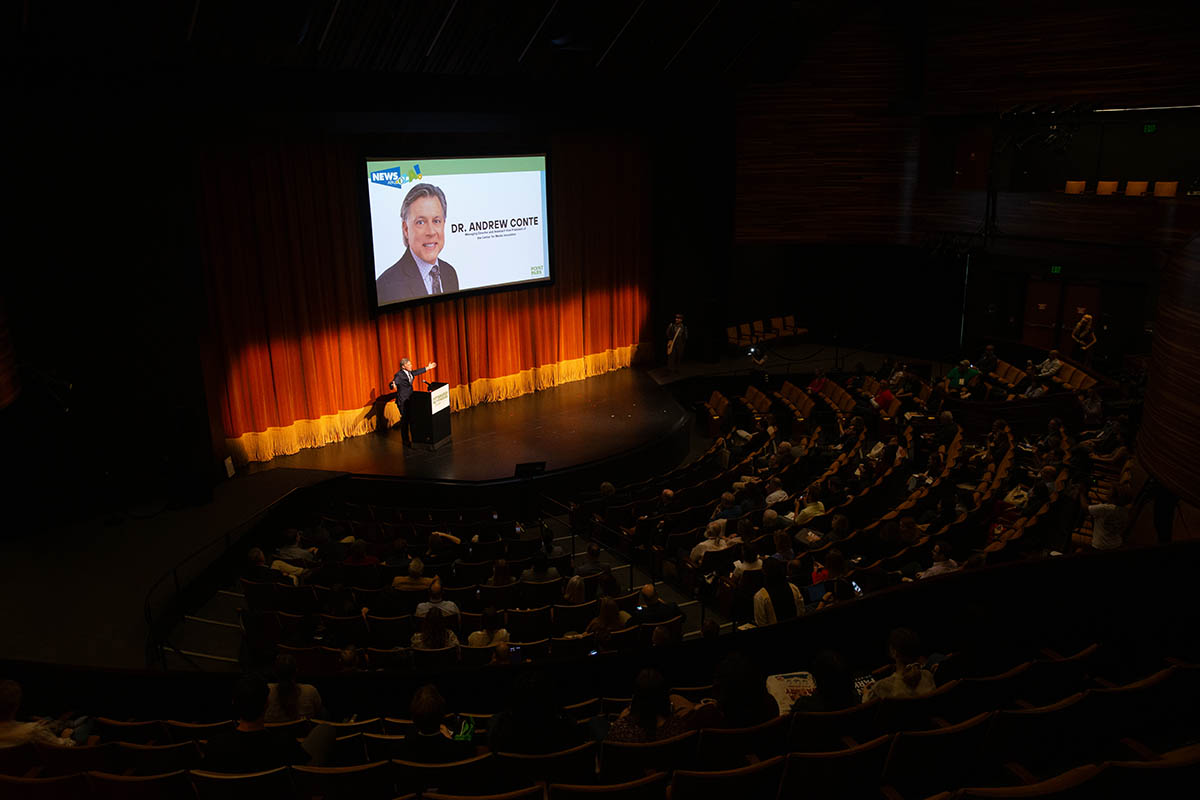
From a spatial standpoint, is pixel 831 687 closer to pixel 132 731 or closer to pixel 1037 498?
pixel 132 731

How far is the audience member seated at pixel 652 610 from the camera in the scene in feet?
22.7

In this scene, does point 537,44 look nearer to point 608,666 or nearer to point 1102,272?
point 608,666

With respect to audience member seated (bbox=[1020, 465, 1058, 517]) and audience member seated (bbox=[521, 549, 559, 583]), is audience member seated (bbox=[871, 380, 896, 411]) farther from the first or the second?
audience member seated (bbox=[521, 549, 559, 583])

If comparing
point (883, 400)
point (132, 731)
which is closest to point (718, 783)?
point (132, 731)

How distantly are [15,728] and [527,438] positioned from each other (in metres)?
9.05

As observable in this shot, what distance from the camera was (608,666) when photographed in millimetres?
5621

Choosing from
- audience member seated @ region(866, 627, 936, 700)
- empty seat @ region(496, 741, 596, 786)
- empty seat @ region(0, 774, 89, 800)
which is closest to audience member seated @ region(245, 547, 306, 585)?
empty seat @ region(0, 774, 89, 800)

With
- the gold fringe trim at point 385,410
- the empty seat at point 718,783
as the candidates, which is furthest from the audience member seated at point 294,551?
the empty seat at point 718,783

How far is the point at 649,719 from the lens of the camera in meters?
4.39

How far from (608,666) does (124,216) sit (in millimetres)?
8106

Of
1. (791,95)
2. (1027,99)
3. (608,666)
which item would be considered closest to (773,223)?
(791,95)

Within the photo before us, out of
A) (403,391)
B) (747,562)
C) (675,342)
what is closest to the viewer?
(747,562)

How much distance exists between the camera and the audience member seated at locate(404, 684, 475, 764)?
4453mm

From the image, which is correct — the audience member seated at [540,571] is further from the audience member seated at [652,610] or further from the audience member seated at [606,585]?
the audience member seated at [652,610]
